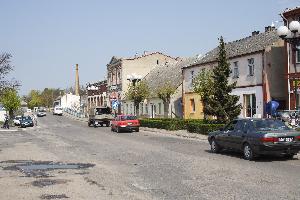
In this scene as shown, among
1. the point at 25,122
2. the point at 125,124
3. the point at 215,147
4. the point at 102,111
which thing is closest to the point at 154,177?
the point at 215,147

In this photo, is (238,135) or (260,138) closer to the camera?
(260,138)

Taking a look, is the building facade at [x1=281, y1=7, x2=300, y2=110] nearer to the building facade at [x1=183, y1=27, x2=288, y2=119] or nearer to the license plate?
the building facade at [x1=183, y1=27, x2=288, y2=119]

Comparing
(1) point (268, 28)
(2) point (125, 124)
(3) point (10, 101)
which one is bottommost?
(2) point (125, 124)

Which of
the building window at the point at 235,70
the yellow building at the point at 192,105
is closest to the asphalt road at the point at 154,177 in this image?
the building window at the point at 235,70

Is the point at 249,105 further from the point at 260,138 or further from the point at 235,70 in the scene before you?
the point at 260,138

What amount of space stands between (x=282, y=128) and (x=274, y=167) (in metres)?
2.56

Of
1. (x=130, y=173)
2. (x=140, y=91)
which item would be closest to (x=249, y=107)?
(x=140, y=91)

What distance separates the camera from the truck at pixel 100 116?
5167 cm

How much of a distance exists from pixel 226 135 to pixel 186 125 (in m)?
18.9

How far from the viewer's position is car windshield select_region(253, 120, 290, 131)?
16.5m

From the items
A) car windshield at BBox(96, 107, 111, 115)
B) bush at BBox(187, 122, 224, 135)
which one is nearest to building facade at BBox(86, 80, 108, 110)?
car windshield at BBox(96, 107, 111, 115)

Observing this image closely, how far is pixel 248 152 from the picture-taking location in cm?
1647

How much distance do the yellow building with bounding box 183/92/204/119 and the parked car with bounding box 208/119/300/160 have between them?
28441 millimetres

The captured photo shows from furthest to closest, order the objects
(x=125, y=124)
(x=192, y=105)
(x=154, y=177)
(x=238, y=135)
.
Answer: (x=192, y=105) < (x=125, y=124) < (x=238, y=135) < (x=154, y=177)
